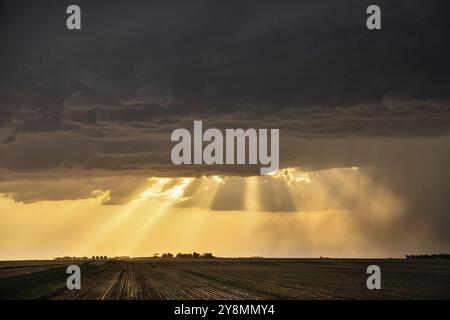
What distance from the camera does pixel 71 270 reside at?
109812 mm
